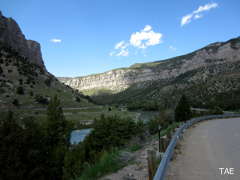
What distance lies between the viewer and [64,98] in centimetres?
6309

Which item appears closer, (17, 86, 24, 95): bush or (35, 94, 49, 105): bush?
(17, 86, 24, 95): bush

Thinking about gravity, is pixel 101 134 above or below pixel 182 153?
below

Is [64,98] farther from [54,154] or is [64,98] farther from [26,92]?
[54,154]

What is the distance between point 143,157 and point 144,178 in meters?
1.96

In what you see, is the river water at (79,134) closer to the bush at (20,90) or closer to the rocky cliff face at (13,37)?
the bush at (20,90)

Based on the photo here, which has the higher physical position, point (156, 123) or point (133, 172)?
point (133, 172)

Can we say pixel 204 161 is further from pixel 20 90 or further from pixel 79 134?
pixel 20 90

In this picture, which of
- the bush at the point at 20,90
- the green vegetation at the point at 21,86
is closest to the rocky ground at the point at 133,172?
the green vegetation at the point at 21,86

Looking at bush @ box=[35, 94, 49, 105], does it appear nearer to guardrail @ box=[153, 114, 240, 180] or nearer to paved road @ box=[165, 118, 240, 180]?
guardrail @ box=[153, 114, 240, 180]

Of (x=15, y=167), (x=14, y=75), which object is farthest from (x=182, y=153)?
(x=14, y=75)

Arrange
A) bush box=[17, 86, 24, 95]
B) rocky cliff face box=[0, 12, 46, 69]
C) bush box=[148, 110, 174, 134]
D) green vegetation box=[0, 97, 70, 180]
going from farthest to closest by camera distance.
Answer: rocky cliff face box=[0, 12, 46, 69] < bush box=[17, 86, 24, 95] < bush box=[148, 110, 174, 134] < green vegetation box=[0, 97, 70, 180]

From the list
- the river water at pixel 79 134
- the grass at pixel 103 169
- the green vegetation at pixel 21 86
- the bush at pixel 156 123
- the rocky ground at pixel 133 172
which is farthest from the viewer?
the green vegetation at pixel 21 86

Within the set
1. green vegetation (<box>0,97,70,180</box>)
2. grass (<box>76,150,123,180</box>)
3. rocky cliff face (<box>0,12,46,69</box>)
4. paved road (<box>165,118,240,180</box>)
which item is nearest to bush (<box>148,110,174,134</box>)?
paved road (<box>165,118,240,180</box>)

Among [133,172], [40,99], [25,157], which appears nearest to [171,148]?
[133,172]
